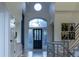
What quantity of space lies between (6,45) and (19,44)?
0.93 metres

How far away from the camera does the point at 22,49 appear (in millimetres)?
4926

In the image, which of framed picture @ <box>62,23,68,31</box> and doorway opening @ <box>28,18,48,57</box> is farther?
doorway opening @ <box>28,18,48,57</box>

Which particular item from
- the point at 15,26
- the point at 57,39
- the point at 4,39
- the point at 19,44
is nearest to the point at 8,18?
the point at 4,39

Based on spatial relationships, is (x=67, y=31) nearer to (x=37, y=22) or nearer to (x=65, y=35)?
(x=65, y=35)

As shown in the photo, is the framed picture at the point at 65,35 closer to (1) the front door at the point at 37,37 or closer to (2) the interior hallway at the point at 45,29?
(2) the interior hallway at the point at 45,29

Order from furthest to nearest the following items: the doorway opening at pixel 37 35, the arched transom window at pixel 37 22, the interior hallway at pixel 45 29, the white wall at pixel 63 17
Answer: the arched transom window at pixel 37 22
the doorway opening at pixel 37 35
the white wall at pixel 63 17
the interior hallway at pixel 45 29

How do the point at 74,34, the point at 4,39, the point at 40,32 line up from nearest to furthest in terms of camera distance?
the point at 4,39 < the point at 74,34 < the point at 40,32

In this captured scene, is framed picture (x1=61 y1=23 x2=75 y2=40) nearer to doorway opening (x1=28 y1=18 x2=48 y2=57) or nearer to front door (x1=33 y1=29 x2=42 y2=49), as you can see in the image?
doorway opening (x1=28 y1=18 x2=48 y2=57)

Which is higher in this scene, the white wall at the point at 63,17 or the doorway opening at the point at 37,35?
the white wall at the point at 63,17

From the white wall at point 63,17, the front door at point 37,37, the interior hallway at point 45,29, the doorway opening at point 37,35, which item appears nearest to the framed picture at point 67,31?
the interior hallway at point 45,29

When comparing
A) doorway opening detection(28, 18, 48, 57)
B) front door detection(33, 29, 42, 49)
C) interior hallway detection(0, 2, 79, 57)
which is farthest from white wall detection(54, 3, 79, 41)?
front door detection(33, 29, 42, 49)

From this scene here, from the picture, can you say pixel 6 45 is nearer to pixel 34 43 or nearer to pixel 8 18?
pixel 8 18

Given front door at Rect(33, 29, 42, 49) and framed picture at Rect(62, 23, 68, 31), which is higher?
framed picture at Rect(62, 23, 68, 31)

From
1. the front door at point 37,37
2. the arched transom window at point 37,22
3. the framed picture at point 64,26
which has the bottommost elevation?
the front door at point 37,37
